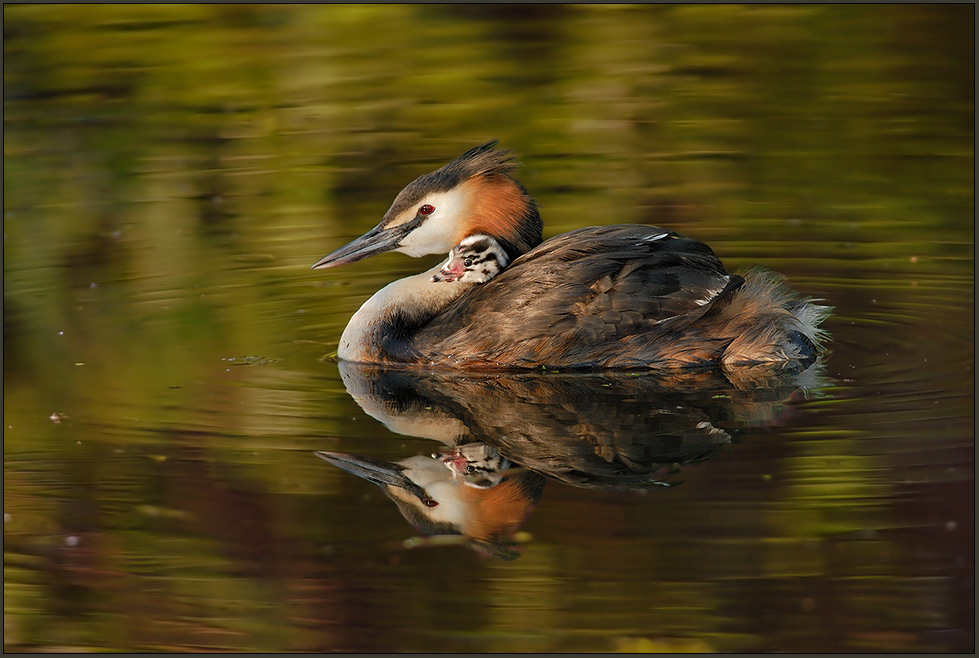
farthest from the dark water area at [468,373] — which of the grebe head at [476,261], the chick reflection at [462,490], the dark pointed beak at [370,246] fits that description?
the grebe head at [476,261]

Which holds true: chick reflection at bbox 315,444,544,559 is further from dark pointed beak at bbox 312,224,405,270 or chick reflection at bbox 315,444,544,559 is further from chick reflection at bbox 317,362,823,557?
dark pointed beak at bbox 312,224,405,270

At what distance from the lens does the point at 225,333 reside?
7.20 meters

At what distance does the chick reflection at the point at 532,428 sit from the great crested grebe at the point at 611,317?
0.10 metres

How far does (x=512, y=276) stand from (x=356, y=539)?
7.35 feet

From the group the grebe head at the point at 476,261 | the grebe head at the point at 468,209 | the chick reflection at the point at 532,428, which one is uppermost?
the grebe head at the point at 468,209

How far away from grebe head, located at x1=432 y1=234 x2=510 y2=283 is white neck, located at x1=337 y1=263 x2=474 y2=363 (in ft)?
0.21

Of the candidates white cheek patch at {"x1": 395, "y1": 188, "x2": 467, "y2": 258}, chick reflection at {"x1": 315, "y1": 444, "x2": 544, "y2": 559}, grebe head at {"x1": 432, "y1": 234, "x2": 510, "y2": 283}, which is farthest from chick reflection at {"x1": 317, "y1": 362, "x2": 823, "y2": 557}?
white cheek patch at {"x1": 395, "y1": 188, "x2": 467, "y2": 258}

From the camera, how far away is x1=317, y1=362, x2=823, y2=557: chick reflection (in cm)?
496

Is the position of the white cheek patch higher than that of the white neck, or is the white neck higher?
the white cheek patch

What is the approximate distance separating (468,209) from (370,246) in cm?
59

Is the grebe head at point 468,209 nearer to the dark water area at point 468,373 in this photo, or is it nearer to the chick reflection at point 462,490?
the dark water area at point 468,373

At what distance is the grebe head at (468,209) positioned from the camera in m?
6.84

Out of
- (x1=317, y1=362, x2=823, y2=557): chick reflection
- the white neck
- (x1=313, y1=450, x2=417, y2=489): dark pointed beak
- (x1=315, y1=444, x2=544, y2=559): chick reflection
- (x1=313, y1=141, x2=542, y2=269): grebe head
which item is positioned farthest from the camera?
(x1=313, y1=141, x2=542, y2=269): grebe head

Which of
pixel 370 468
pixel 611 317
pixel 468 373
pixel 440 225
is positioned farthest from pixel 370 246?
pixel 370 468
